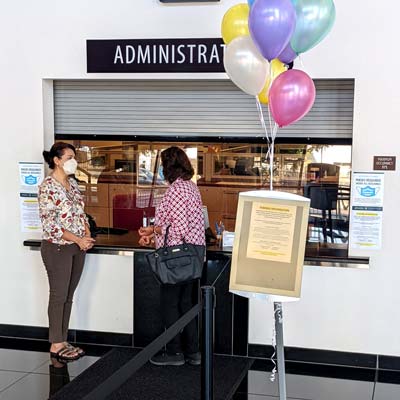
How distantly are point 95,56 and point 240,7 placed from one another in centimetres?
155

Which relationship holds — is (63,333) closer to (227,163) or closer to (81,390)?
(81,390)

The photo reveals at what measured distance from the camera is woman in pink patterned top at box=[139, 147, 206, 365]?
392 centimetres

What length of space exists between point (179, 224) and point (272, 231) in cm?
129

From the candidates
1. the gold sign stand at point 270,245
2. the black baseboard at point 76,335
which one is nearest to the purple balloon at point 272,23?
the gold sign stand at point 270,245

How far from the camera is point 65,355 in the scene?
4383mm

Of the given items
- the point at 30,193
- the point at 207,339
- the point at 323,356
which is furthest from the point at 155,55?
the point at 323,356

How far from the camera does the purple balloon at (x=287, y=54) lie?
3117 millimetres

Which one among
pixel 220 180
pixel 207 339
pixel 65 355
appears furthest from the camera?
pixel 220 180

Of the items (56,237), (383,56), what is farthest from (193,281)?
(383,56)

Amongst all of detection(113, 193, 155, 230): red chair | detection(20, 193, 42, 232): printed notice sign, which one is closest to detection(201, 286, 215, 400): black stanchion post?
detection(20, 193, 42, 232): printed notice sign

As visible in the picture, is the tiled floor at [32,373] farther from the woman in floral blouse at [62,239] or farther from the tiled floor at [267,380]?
the woman in floral blouse at [62,239]

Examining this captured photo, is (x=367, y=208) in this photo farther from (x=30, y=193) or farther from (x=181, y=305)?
(x=30, y=193)

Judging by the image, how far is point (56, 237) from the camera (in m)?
4.17

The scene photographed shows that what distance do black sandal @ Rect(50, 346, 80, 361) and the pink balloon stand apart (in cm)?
245
